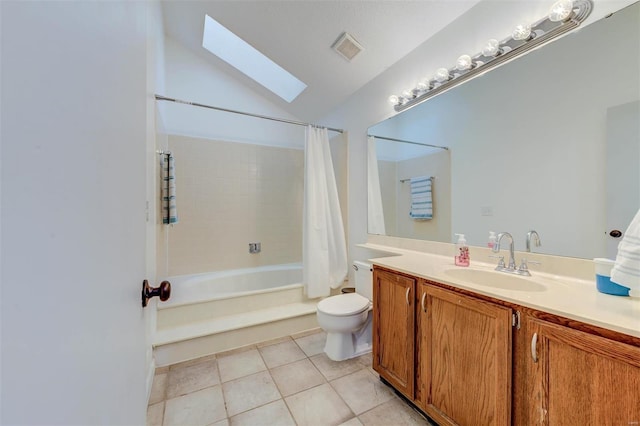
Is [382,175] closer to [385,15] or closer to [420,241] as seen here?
[420,241]

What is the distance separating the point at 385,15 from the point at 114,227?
6.87 feet

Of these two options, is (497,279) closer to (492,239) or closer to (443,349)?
(492,239)

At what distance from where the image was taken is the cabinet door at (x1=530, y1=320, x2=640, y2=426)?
27.9 inches

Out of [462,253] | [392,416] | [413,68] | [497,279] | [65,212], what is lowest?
[392,416]

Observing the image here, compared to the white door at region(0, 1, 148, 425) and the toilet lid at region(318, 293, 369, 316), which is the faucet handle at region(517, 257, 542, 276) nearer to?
the toilet lid at region(318, 293, 369, 316)

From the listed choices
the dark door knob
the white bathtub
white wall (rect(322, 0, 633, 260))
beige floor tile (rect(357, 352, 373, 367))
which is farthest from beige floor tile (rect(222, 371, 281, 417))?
the dark door knob

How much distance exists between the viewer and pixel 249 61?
2959 mm

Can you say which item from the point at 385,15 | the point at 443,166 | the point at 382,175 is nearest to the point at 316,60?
the point at 385,15

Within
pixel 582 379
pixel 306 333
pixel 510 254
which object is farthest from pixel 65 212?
pixel 306 333

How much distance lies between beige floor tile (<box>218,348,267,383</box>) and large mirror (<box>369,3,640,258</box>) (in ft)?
5.35

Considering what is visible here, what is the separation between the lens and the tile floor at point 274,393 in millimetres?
1406

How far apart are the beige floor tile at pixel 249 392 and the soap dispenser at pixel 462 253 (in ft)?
4.58

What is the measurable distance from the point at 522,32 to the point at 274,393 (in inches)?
97.4

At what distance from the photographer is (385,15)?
1.76 meters
